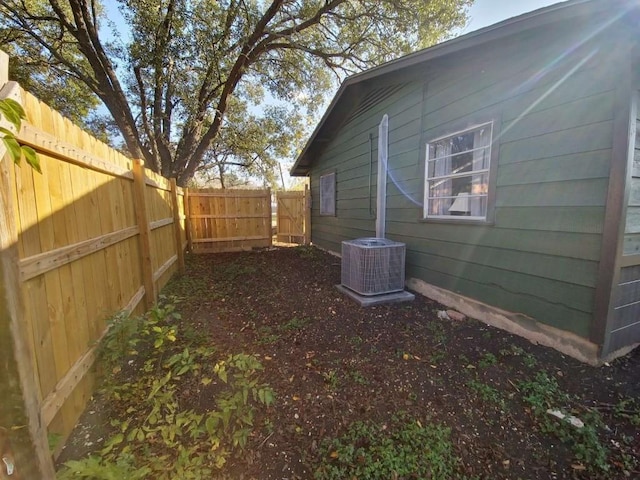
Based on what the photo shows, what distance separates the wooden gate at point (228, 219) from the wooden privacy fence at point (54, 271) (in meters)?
5.06

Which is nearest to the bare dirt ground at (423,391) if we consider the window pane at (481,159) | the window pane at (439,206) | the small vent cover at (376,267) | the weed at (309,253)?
the small vent cover at (376,267)

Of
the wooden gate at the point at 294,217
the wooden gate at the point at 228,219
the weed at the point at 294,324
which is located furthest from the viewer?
the wooden gate at the point at 294,217

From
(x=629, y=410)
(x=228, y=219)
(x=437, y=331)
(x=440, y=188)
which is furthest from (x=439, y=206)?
(x=228, y=219)

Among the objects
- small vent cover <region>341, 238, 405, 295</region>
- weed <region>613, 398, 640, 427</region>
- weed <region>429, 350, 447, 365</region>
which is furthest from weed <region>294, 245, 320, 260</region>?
weed <region>613, 398, 640, 427</region>

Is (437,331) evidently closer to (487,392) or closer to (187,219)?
(487,392)

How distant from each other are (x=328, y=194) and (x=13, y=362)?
6.78m

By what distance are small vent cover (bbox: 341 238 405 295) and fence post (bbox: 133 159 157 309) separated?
2.51 m

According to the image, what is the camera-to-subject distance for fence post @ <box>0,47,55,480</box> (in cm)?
106

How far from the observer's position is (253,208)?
830 centimetres

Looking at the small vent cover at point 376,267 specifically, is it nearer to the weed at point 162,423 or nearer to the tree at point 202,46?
the weed at point 162,423

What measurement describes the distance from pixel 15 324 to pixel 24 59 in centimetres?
1244

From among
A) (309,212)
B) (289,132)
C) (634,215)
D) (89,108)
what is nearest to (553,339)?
(634,215)

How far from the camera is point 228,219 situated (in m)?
8.00

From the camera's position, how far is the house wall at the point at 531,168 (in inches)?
90.0
